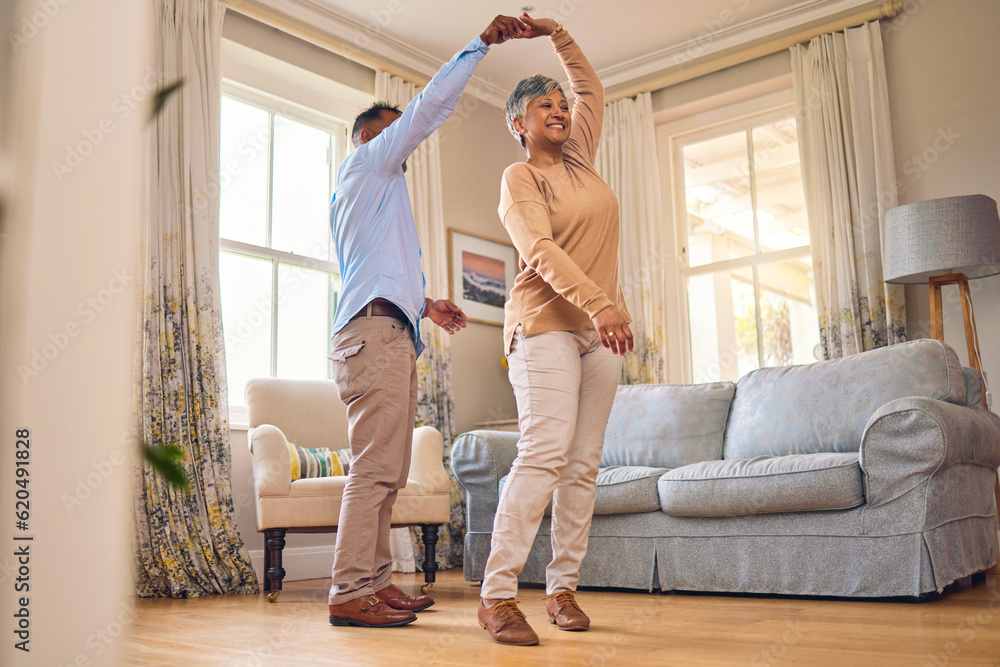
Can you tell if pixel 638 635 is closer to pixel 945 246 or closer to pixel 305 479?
pixel 305 479

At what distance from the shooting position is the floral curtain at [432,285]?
171 inches

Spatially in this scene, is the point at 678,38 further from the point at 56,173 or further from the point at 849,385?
the point at 56,173

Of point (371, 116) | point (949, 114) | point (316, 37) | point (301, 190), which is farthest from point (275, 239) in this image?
point (949, 114)

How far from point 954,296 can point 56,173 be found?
13.8ft

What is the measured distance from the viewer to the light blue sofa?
7.50ft

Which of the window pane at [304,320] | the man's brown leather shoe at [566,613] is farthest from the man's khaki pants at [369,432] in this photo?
the window pane at [304,320]

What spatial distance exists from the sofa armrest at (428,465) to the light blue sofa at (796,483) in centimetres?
8

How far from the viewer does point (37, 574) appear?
322 millimetres

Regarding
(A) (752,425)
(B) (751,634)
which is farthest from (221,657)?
(A) (752,425)

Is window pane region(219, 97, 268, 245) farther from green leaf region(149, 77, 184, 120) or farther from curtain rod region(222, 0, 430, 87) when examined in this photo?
green leaf region(149, 77, 184, 120)

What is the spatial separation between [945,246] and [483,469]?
6.96 feet

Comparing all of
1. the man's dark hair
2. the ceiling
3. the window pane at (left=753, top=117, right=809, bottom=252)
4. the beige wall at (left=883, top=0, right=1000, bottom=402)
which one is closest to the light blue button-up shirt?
the man's dark hair

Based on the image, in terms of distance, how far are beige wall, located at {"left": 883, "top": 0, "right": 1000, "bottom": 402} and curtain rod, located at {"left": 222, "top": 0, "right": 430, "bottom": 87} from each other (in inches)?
101

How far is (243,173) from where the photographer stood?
408 cm
